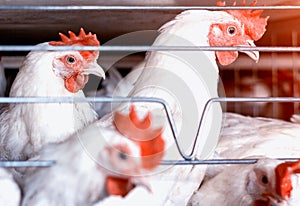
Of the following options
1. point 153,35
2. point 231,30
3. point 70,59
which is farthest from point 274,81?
point 70,59

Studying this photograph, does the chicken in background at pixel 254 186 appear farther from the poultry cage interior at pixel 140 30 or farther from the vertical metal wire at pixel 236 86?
the vertical metal wire at pixel 236 86

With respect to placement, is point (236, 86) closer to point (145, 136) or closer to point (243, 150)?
point (243, 150)

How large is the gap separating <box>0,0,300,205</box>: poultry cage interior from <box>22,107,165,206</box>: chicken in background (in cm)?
21

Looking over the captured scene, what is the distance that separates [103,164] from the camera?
3.02ft

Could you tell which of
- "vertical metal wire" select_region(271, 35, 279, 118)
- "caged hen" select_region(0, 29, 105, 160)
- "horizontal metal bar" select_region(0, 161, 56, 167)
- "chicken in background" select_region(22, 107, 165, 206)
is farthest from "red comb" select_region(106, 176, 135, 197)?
"vertical metal wire" select_region(271, 35, 279, 118)

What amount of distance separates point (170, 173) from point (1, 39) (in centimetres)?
A: 108

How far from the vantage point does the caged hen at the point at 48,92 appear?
1.34 m

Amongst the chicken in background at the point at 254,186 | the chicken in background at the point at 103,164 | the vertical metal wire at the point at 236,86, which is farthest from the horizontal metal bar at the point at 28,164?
the vertical metal wire at the point at 236,86

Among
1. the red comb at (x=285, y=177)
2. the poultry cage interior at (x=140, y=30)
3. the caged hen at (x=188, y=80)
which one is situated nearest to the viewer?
the red comb at (x=285, y=177)

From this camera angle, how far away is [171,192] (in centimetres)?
115

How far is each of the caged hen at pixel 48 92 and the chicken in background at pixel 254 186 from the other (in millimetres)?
361

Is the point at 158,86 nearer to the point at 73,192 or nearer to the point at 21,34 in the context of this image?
the point at 73,192

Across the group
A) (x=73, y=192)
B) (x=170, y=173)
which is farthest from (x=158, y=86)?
(x=73, y=192)

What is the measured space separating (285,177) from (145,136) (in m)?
0.29
